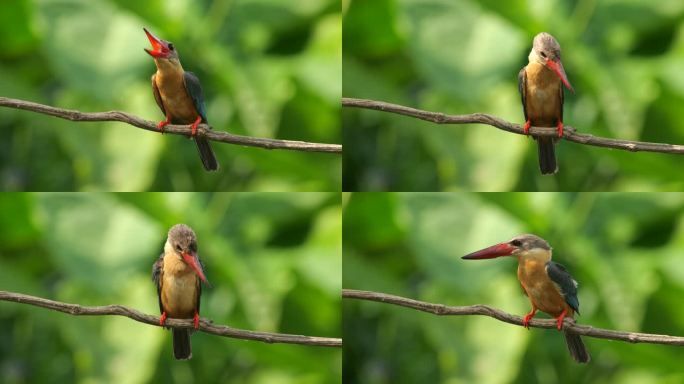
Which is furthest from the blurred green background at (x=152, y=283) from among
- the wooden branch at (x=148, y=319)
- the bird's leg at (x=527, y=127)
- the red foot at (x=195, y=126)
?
the bird's leg at (x=527, y=127)

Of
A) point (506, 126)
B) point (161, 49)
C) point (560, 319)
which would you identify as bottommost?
point (560, 319)

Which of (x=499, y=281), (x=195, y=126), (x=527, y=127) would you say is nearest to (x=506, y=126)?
(x=527, y=127)

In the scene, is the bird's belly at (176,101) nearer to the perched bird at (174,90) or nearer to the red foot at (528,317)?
the perched bird at (174,90)

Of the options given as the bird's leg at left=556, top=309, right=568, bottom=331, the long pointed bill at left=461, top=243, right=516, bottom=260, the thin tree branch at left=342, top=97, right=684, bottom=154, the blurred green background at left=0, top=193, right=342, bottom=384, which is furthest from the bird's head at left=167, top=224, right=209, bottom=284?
the bird's leg at left=556, top=309, right=568, bottom=331

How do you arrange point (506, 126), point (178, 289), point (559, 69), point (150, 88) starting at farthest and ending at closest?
point (150, 88) → point (178, 289) → point (559, 69) → point (506, 126)

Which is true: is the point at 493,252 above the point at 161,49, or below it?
below

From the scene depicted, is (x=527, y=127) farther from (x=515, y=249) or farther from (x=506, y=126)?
(x=515, y=249)

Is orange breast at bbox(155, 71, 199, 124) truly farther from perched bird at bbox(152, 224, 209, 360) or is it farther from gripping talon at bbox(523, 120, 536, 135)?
gripping talon at bbox(523, 120, 536, 135)
